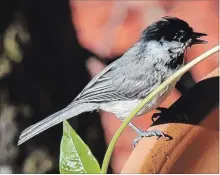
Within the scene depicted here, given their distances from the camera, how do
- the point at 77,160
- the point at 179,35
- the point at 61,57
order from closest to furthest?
the point at 77,160 → the point at 179,35 → the point at 61,57

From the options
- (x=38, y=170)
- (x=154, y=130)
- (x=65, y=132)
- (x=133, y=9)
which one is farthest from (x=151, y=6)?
(x=65, y=132)

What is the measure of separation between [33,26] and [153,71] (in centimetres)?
37

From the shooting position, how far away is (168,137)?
886 mm

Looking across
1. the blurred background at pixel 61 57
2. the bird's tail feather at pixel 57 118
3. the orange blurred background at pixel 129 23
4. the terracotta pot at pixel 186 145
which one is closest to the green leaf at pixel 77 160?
the terracotta pot at pixel 186 145

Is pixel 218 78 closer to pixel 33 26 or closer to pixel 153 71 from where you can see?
pixel 153 71

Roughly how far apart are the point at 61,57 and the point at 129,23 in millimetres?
204

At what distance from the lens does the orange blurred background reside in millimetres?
1556

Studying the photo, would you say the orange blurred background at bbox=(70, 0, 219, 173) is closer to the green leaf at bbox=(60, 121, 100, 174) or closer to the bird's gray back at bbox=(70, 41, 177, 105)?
the bird's gray back at bbox=(70, 41, 177, 105)

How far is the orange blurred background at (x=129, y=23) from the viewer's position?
1556 mm

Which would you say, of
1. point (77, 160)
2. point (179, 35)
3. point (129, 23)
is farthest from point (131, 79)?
point (77, 160)

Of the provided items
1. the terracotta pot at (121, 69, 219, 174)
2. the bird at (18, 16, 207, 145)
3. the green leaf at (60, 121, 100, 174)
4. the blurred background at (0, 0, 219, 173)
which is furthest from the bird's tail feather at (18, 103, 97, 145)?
the green leaf at (60, 121, 100, 174)

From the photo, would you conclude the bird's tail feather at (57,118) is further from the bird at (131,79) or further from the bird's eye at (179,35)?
the bird's eye at (179,35)

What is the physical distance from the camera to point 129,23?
160 centimetres

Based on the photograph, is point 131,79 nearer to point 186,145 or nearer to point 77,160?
point 186,145
